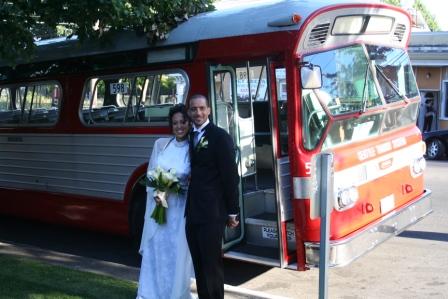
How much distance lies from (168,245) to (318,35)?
233 cm

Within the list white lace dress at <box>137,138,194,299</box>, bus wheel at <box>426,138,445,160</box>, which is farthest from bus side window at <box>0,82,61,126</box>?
bus wheel at <box>426,138,445,160</box>

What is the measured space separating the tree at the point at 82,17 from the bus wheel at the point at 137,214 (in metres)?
1.81

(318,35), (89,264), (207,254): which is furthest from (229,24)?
(89,264)

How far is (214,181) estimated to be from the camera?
4.71m

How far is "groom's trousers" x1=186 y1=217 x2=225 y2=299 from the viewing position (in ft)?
15.5

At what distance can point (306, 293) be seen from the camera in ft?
19.7

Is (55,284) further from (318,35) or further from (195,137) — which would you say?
(318,35)

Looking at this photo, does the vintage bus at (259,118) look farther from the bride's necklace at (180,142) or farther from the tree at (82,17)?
the bride's necklace at (180,142)

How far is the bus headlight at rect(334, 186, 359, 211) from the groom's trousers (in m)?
1.24

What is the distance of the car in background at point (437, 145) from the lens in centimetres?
1823

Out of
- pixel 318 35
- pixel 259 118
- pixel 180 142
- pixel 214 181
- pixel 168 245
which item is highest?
pixel 318 35

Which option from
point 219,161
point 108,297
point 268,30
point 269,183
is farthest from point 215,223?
point 269,183

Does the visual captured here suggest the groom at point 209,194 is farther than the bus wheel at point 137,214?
No

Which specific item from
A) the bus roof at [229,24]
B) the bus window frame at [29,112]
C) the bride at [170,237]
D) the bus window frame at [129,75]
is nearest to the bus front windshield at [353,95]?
the bus roof at [229,24]
